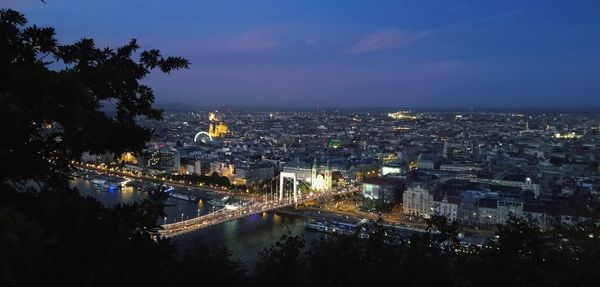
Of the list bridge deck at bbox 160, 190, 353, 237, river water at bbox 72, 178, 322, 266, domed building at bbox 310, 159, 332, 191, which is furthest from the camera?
domed building at bbox 310, 159, 332, 191

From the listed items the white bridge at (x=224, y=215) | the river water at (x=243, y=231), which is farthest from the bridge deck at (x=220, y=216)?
the river water at (x=243, y=231)

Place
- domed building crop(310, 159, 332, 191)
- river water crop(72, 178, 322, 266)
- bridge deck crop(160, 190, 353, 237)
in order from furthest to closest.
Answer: domed building crop(310, 159, 332, 191) < bridge deck crop(160, 190, 353, 237) < river water crop(72, 178, 322, 266)

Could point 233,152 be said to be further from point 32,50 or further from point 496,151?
point 32,50

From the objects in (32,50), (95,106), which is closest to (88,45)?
(32,50)

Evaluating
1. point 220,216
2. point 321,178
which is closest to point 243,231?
point 220,216

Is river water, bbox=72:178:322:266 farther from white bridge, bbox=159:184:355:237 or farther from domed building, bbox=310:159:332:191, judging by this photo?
domed building, bbox=310:159:332:191

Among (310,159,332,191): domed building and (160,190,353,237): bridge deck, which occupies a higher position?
(160,190,353,237): bridge deck

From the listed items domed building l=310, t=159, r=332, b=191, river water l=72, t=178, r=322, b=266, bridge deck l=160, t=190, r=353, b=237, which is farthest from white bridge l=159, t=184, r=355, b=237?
domed building l=310, t=159, r=332, b=191

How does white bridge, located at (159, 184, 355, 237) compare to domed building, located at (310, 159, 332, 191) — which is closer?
A: white bridge, located at (159, 184, 355, 237)

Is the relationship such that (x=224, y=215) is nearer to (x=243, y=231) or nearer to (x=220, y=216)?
(x=220, y=216)
